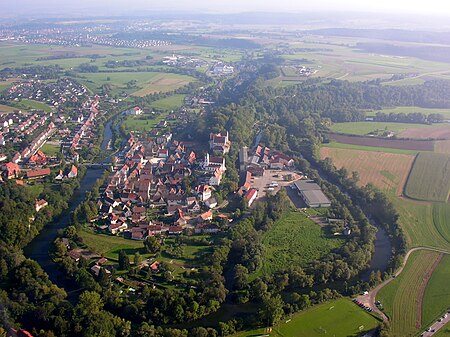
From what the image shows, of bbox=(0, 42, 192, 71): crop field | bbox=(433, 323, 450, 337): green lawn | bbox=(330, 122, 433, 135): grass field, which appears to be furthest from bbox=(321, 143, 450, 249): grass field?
bbox=(0, 42, 192, 71): crop field

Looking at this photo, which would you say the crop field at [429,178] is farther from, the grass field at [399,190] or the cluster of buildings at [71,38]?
the cluster of buildings at [71,38]

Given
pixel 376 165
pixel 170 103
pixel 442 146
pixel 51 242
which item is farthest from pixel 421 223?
pixel 170 103

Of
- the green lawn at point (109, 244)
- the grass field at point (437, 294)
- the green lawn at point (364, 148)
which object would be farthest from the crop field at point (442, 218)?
the green lawn at point (109, 244)

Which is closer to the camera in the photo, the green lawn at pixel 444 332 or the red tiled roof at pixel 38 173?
the green lawn at pixel 444 332

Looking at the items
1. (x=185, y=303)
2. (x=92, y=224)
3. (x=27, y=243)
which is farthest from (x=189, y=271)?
(x=27, y=243)

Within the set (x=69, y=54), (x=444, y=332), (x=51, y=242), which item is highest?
(x=69, y=54)

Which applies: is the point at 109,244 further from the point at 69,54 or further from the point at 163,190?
the point at 69,54

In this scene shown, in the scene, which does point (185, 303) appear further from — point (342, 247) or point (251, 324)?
point (342, 247)
